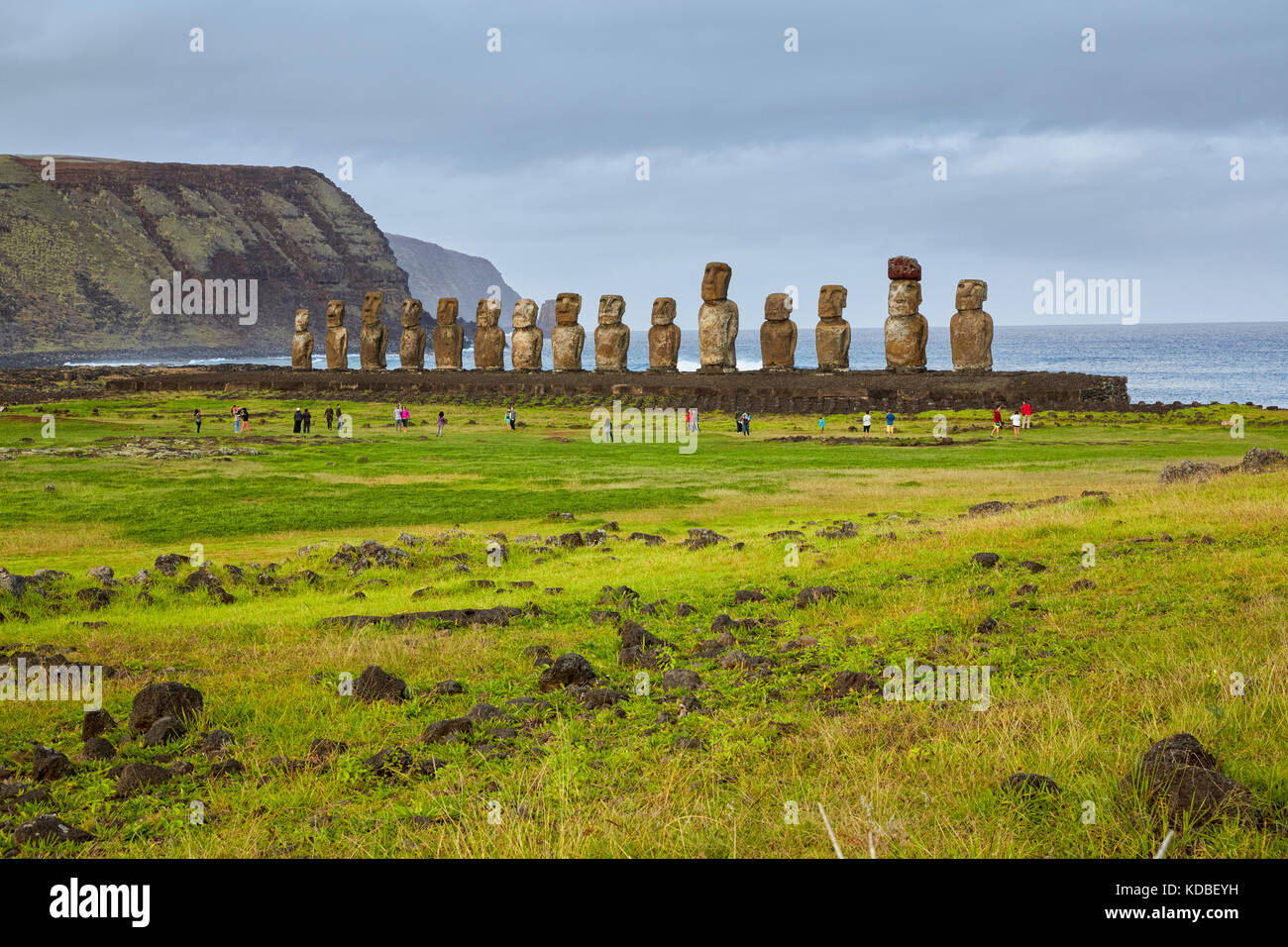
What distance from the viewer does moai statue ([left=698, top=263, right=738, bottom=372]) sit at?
5616cm

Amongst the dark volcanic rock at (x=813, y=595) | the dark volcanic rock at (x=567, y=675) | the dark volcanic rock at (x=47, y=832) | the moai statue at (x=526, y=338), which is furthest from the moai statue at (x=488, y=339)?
the dark volcanic rock at (x=47, y=832)

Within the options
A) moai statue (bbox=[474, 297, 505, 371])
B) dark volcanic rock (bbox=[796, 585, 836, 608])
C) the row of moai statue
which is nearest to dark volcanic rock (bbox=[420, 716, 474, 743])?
dark volcanic rock (bbox=[796, 585, 836, 608])

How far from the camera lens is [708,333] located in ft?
189

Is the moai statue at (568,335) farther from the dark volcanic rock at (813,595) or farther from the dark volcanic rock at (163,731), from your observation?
the dark volcanic rock at (163,731)

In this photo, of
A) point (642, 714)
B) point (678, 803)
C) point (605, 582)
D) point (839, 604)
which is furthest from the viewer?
point (605, 582)

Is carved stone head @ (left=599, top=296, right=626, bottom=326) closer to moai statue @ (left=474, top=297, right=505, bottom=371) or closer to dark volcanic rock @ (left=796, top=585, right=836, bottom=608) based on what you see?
moai statue @ (left=474, top=297, right=505, bottom=371)

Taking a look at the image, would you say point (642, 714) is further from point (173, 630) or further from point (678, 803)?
point (173, 630)

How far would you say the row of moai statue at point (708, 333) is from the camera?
172ft

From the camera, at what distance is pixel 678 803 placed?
240 inches

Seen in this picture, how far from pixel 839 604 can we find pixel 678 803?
6328 mm

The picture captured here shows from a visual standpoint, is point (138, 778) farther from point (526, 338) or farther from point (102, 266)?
point (102, 266)

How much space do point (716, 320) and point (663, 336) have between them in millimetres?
3497
